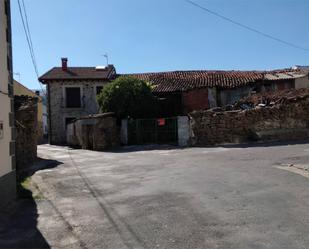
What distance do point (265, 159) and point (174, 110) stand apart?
20.3 metres

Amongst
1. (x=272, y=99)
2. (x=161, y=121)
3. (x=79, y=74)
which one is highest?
(x=79, y=74)

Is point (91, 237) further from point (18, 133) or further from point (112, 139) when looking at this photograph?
point (112, 139)

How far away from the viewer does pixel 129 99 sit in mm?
32469

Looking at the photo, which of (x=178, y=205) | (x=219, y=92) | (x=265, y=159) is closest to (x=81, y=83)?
(x=219, y=92)

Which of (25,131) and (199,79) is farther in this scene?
(199,79)

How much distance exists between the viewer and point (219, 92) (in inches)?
1462

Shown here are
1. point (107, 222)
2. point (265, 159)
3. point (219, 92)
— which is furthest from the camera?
point (219, 92)

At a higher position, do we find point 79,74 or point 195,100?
point 79,74

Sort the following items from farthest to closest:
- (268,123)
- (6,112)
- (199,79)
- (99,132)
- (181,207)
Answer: (199,79) < (99,132) < (268,123) < (6,112) < (181,207)

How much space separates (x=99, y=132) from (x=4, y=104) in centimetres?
1900

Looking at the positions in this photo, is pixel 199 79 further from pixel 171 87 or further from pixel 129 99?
pixel 129 99

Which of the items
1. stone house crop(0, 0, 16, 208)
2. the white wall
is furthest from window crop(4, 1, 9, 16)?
the white wall

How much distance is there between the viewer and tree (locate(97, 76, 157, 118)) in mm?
32562

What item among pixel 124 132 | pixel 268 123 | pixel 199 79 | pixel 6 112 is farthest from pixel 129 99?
pixel 6 112
